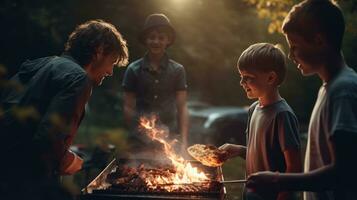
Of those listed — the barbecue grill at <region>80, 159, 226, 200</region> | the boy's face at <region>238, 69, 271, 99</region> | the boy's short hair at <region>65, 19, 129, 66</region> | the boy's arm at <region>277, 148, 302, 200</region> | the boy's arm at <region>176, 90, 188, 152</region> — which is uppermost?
the boy's short hair at <region>65, 19, 129, 66</region>

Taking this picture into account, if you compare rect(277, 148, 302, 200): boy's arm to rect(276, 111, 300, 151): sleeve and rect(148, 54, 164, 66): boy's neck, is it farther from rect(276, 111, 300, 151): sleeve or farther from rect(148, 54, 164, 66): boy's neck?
rect(148, 54, 164, 66): boy's neck

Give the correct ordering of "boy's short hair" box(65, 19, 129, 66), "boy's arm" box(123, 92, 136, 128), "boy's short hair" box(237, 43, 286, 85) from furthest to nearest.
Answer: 1. "boy's arm" box(123, 92, 136, 128)
2. "boy's short hair" box(65, 19, 129, 66)
3. "boy's short hair" box(237, 43, 286, 85)

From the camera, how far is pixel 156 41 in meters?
6.73

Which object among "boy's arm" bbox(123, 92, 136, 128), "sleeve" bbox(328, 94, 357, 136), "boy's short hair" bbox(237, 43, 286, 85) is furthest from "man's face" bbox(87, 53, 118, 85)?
"boy's arm" bbox(123, 92, 136, 128)

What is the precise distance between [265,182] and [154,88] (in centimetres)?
404

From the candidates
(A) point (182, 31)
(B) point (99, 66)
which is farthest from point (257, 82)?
(A) point (182, 31)

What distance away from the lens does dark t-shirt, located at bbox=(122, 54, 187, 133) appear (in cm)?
669

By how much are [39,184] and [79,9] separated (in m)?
8.54

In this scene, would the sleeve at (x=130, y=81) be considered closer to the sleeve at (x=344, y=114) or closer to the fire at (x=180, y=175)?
the fire at (x=180, y=175)

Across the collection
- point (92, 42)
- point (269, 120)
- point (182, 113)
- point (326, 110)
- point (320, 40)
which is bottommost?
point (182, 113)

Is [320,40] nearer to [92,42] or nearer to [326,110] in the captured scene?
[326,110]

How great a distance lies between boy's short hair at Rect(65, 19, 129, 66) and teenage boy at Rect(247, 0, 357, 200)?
176 centimetres

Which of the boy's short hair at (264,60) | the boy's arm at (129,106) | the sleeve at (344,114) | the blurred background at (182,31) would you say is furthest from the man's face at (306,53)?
the blurred background at (182,31)

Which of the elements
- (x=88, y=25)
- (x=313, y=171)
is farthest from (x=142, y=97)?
(x=313, y=171)
